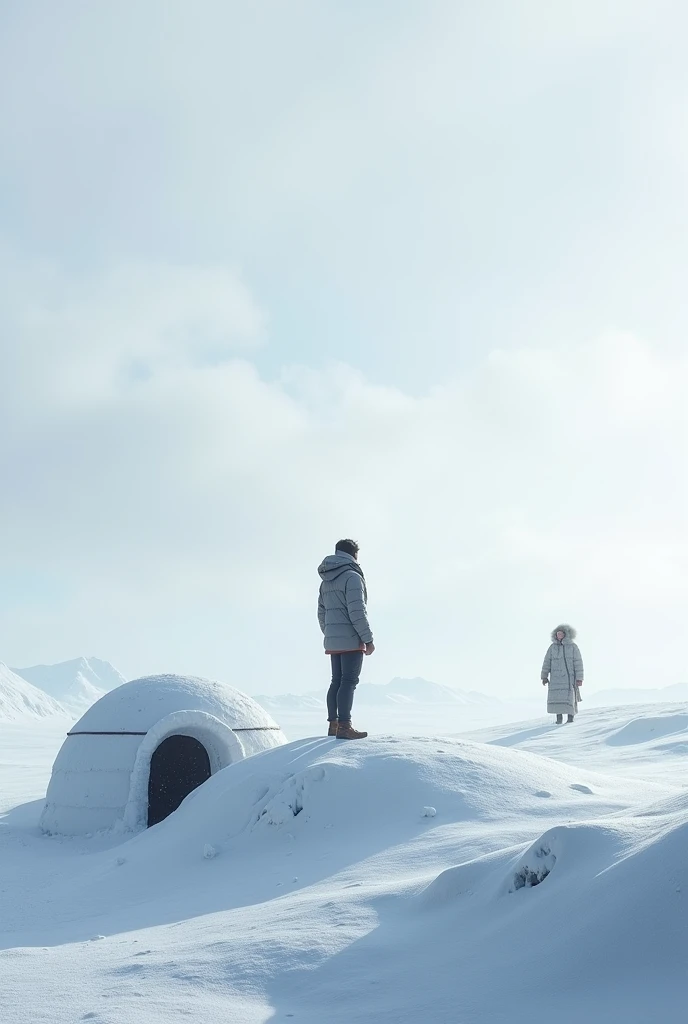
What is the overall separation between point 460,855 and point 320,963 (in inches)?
83.5

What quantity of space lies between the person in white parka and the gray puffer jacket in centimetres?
1022

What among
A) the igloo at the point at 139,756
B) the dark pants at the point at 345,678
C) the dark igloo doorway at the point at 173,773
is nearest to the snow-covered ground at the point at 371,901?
the dark pants at the point at 345,678

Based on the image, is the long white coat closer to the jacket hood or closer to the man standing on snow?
the man standing on snow

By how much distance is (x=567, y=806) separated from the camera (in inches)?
271

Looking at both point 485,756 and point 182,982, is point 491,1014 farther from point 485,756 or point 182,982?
point 485,756

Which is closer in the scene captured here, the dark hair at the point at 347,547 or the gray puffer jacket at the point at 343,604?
the gray puffer jacket at the point at 343,604

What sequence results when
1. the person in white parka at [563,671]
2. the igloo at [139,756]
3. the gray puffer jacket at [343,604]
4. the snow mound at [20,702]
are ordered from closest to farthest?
the gray puffer jacket at [343,604], the igloo at [139,756], the person in white parka at [563,671], the snow mound at [20,702]

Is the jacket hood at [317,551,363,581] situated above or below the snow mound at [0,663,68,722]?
above

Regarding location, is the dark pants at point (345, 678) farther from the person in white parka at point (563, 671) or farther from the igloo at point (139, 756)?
the person in white parka at point (563, 671)

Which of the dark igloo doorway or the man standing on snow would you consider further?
the dark igloo doorway

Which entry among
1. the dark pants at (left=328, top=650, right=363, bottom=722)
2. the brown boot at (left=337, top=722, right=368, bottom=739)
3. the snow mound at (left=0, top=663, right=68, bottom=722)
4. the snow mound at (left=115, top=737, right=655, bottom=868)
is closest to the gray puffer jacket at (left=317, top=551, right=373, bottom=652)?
the dark pants at (left=328, top=650, right=363, bottom=722)

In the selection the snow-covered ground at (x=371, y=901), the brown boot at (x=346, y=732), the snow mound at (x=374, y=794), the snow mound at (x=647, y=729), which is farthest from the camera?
the snow mound at (x=647, y=729)

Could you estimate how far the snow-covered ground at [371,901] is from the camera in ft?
10.2

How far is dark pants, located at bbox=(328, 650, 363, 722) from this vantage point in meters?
8.27
